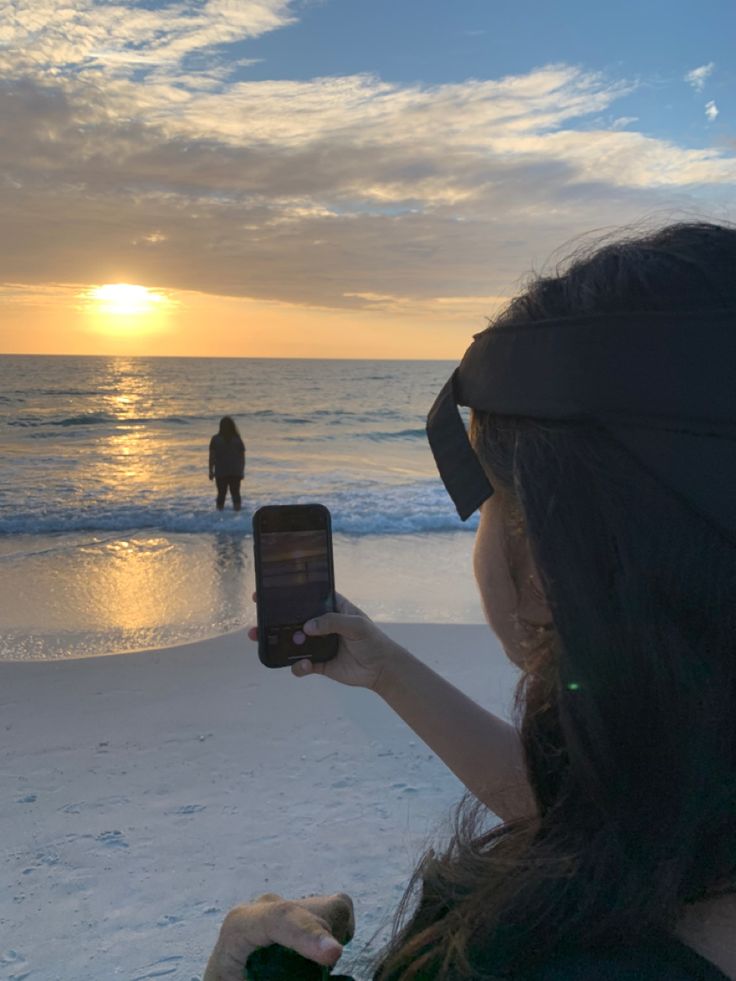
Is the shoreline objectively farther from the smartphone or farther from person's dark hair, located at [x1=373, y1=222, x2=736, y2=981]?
person's dark hair, located at [x1=373, y1=222, x2=736, y2=981]

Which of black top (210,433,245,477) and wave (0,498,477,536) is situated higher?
black top (210,433,245,477)

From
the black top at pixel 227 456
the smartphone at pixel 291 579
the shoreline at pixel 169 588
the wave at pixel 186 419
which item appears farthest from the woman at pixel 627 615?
the wave at pixel 186 419

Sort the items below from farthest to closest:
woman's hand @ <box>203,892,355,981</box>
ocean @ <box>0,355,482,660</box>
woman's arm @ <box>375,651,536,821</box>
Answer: ocean @ <box>0,355,482,660</box>, woman's arm @ <box>375,651,536,821</box>, woman's hand @ <box>203,892,355,981</box>

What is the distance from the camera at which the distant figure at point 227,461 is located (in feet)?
44.3

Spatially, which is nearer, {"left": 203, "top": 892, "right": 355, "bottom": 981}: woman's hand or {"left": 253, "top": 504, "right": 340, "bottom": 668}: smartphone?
{"left": 203, "top": 892, "right": 355, "bottom": 981}: woman's hand

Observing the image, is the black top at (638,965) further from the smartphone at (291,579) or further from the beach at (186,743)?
the smartphone at (291,579)

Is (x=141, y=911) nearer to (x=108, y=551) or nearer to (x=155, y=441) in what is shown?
(x=108, y=551)

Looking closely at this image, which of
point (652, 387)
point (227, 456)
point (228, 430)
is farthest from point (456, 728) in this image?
point (228, 430)

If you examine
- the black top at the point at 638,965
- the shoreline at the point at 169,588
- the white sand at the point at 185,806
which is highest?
the black top at the point at 638,965

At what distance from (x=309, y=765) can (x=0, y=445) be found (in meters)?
22.2

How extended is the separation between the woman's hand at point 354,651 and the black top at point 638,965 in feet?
3.06

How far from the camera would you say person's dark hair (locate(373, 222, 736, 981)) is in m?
0.88

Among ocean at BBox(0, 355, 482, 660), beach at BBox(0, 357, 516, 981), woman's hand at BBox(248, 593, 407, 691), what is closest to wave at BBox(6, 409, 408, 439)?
ocean at BBox(0, 355, 482, 660)

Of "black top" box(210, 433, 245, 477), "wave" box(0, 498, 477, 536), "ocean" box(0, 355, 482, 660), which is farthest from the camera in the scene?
"black top" box(210, 433, 245, 477)
